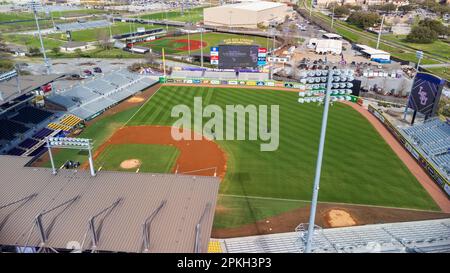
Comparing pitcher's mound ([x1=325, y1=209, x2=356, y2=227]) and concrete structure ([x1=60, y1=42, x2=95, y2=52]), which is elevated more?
concrete structure ([x1=60, y1=42, x2=95, y2=52])

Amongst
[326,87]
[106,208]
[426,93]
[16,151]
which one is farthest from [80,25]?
[326,87]

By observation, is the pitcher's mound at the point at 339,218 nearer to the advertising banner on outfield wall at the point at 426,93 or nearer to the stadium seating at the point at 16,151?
the advertising banner on outfield wall at the point at 426,93

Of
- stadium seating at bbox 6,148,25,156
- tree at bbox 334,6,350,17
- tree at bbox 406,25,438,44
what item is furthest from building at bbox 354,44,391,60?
→ tree at bbox 334,6,350,17

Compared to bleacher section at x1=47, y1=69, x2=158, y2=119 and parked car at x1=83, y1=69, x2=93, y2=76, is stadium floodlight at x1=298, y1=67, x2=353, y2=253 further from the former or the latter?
parked car at x1=83, y1=69, x2=93, y2=76

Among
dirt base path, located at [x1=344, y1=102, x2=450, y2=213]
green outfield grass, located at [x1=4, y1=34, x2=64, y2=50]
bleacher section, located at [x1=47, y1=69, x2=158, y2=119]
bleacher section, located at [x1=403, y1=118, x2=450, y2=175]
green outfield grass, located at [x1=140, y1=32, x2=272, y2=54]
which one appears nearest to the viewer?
dirt base path, located at [x1=344, y1=102, x2=450, y2=213]

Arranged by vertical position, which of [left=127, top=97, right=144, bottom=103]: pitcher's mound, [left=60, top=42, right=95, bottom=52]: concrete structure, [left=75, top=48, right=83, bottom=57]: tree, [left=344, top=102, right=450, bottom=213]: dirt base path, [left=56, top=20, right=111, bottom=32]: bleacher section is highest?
[left=56, top=20, right=111, bottom=32]: bleacher section

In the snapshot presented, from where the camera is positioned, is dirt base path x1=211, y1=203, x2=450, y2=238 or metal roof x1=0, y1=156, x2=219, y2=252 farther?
dirt base path x1=211, y1=203, x2=450, y2=238

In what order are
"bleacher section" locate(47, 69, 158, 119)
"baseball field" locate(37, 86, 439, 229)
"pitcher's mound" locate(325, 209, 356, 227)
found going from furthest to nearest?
"bleacher section" locate(47, 69, 158, 119) < "baseball field" locate(37, 86, 439, 229) < "pitcher's mound" locate(325, 209, 356, 227)

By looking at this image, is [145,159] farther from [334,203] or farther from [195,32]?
[195,32]
